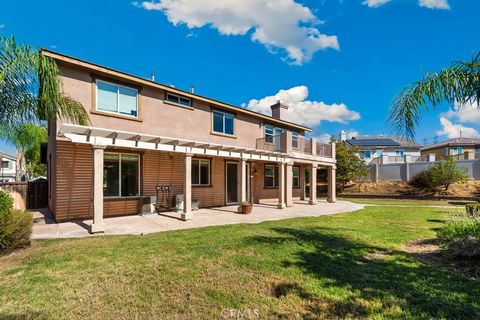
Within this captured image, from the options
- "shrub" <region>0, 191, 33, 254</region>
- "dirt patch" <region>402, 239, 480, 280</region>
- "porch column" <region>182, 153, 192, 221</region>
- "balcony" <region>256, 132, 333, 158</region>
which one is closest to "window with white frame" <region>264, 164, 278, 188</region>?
"balcony" <region>256, 132, 333, 158</region>

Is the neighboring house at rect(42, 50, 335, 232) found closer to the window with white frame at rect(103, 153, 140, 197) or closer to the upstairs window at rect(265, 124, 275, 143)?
the window with white frame at rect(103, 153, 140, 197)

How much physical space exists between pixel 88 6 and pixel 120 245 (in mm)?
10459

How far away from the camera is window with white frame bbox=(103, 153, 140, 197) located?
34.6 feet

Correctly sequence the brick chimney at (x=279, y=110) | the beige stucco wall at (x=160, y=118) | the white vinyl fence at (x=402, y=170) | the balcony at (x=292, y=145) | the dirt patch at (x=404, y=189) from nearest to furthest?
the beige stucco wall at (x=160, y=118), the balcony at (x=292, y=145), the brick chimney at (x=279, y=110), the dirt patch at (x=404, y=189), the white vinyl fence at (x=402, y=170)

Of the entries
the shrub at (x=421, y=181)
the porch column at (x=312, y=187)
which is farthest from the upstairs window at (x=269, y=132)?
the shrub at (x=421, y=181)

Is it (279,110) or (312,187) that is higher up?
(279,110)

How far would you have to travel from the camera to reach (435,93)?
492cm

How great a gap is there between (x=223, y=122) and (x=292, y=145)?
516 centimetres

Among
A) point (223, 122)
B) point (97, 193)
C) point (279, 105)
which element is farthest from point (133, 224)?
point (279, 105)

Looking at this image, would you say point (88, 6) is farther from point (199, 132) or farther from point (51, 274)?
point (51, 274)

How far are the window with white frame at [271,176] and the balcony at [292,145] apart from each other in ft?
5.25

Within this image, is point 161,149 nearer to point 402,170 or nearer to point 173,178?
point 173,178

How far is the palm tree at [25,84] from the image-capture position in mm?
5438

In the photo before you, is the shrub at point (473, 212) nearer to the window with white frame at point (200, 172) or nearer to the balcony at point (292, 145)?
the balcony at point (292, 145)
